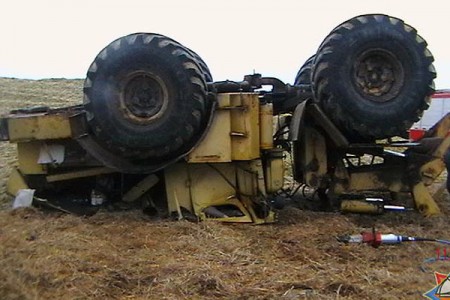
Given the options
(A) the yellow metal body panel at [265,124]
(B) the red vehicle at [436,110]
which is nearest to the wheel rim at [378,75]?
(A) the yellow metal body panel at [265,124]

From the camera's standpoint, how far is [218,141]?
6.17 metres

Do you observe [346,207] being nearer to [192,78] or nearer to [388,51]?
[388,51]

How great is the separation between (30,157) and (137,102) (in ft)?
4.58

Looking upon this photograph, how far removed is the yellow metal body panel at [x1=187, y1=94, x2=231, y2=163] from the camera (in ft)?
20.1

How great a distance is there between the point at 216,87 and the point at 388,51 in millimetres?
1811

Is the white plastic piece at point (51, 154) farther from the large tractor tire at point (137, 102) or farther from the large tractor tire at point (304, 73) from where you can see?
the large tractor tire at point (304, 73)

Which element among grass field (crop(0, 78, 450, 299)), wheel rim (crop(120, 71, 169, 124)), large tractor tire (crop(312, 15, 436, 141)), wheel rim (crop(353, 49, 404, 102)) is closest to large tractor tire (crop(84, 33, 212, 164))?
wheel rim (crop(120, 71, 169, 124))

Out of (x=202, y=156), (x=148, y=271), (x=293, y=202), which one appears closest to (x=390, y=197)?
(x=293, y=202)

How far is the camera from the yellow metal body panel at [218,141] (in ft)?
20.1

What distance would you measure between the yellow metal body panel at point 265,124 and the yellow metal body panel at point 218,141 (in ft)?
1.11

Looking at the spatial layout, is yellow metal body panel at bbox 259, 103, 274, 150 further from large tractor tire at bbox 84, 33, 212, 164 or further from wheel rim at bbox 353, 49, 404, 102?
wheel rim at bbox 353, 49, 404, 102

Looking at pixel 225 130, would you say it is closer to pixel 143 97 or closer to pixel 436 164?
pixel 143 97

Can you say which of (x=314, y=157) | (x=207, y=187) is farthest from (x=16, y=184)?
(x=314, y=157)

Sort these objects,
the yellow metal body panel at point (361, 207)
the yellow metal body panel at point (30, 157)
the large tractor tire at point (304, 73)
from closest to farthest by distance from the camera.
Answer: the yellow metal body panel at point (361, 207), the yellow metal body panel at point (30, 157), the large tractor tire at point (304, 73)
